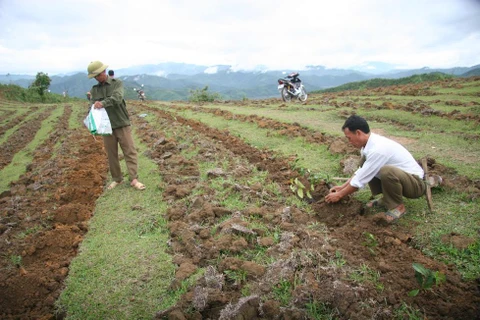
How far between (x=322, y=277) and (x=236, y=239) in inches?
42.9

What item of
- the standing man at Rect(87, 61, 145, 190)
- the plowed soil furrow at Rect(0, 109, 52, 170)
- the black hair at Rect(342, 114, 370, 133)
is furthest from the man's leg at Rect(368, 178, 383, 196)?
the plowed soil furrow at Rect(0, 109, 52, 170)

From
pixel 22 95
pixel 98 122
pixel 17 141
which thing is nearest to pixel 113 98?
pixel 98 122

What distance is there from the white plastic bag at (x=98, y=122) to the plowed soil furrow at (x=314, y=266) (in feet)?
6.00

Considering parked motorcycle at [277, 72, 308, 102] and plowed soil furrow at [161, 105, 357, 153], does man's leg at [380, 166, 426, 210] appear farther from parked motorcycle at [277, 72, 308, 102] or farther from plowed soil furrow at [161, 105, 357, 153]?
parked motorcycle at [277, 72, 308, 102]

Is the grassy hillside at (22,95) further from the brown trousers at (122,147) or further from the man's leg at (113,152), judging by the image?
the brown trousers at (122,147)

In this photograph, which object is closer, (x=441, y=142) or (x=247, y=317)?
(x=247, y=317)

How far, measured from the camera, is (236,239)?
11.1ft

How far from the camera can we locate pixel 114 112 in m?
4.94

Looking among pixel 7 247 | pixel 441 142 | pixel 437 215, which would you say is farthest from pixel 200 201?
pixel 441 142

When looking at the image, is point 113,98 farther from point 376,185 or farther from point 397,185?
point 397,185

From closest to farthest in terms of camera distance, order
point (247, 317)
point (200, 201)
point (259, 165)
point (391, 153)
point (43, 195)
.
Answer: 1. point (247, 317)
2. point (391, 153)
3. point (200, 201)
4. point (43, 195)
5. point (259, 165)

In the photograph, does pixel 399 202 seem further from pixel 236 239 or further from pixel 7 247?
pixel 7 247

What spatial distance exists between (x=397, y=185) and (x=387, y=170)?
21 centimetres

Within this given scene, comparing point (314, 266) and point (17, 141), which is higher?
point (314, 266)
